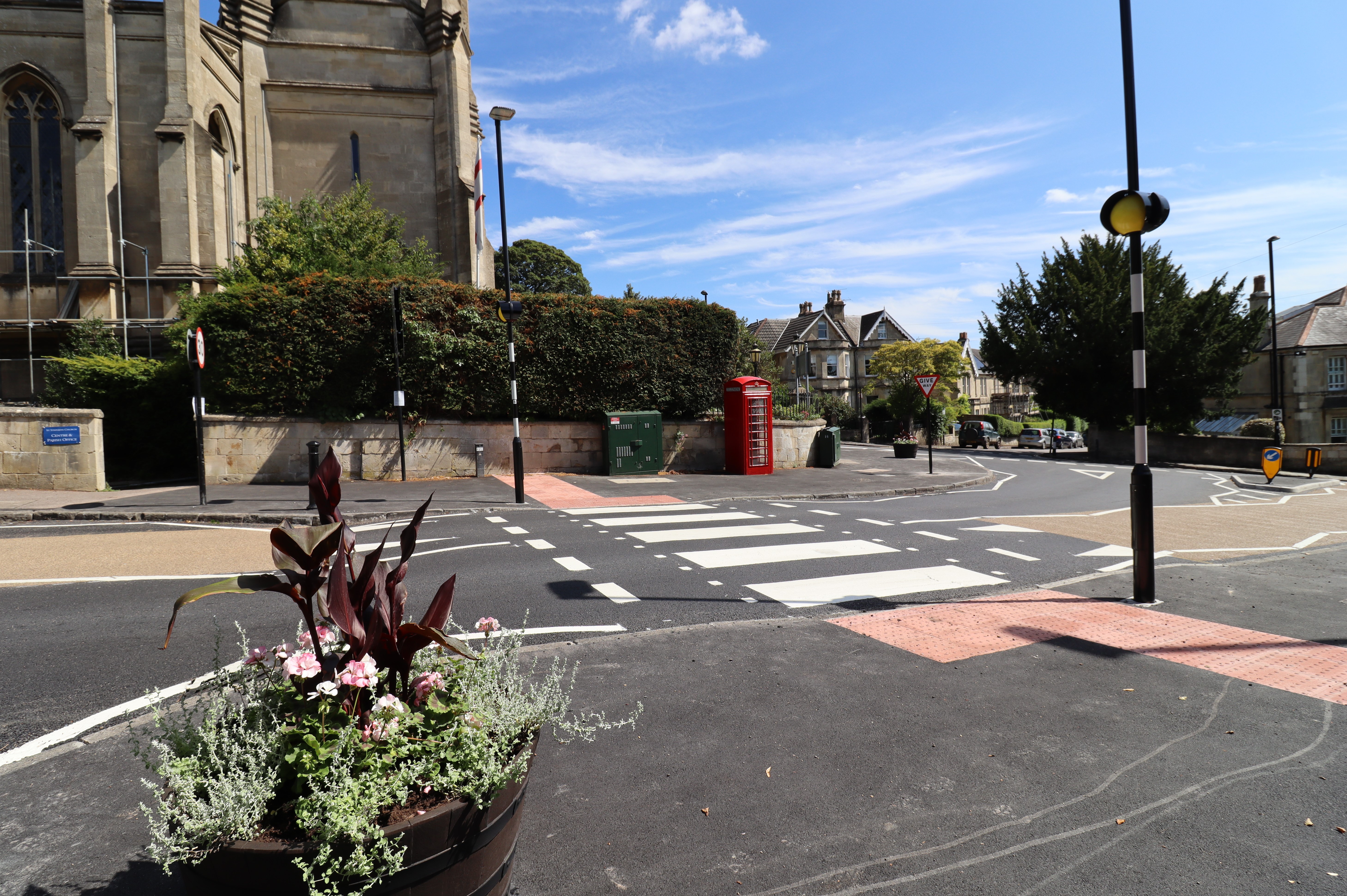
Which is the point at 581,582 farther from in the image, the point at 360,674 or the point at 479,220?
the point at 479,220

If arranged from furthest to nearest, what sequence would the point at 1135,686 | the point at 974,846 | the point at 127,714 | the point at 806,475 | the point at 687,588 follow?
the point at 806,475
the point at 687,588
the point at 1135,686
the point at 127,714
the point at 974,846

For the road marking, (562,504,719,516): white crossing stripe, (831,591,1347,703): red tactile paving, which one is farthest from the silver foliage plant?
(562,504,719,516): white crossing stripe

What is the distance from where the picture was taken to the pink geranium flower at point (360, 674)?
2053 mm

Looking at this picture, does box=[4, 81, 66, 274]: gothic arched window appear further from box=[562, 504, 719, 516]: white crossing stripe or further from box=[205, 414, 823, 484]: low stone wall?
box=[562, 504, 719, 516]: white crossing stripe

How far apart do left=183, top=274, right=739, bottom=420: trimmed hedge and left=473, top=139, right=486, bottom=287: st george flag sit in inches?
364

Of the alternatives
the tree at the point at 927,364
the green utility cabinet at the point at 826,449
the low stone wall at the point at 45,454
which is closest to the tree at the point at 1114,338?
the tree at the point at 927,364

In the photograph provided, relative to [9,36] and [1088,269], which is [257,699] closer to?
[9,36]

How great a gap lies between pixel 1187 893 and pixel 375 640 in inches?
113

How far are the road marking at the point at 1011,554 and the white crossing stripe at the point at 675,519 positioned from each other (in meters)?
3.46

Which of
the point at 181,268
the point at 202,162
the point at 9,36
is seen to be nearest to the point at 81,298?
the point at 181,268

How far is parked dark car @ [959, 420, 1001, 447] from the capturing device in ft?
160

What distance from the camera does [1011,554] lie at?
29.8 feet

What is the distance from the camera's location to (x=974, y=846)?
293 centimetres

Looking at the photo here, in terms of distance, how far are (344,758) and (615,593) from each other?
16.1ft
